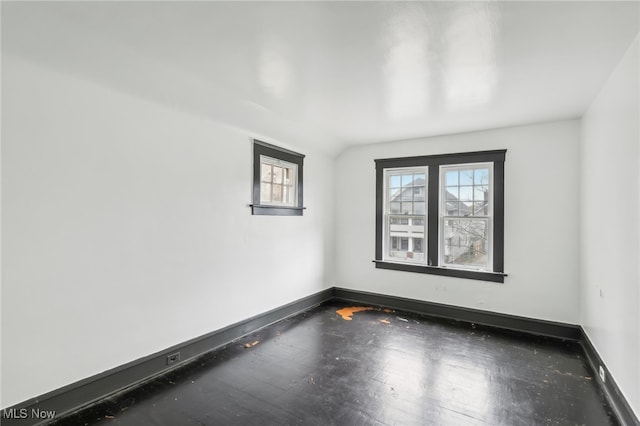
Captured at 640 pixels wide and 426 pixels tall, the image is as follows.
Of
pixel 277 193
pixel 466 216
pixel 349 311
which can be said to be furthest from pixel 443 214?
pixel 277 193

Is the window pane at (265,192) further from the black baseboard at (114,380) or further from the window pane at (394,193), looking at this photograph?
the window pane at (394,193)

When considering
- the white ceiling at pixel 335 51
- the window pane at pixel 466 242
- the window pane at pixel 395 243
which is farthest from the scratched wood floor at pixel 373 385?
the white ceiling at pixel 335 51

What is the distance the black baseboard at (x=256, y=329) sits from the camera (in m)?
2.17

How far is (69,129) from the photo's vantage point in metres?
2.28

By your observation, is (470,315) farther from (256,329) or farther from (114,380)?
(114,380)

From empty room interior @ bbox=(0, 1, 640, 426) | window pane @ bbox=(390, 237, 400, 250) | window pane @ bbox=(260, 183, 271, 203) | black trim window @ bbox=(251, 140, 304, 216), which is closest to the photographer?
empty room interior @ bbox=(0, 1, 640, 426)

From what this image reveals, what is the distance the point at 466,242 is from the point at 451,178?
0.94 m

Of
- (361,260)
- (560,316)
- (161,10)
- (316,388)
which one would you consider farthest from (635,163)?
(361,260)

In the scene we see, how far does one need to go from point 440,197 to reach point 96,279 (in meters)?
4.16

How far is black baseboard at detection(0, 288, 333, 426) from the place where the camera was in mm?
2066

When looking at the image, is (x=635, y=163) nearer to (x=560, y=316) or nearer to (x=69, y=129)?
(x=560, y=316)

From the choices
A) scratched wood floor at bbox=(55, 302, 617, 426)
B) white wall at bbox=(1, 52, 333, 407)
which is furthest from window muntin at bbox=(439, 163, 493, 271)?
white wall at bbox=(1, 52, 333, 407)

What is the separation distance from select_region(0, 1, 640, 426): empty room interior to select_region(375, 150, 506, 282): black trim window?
1.5 inches

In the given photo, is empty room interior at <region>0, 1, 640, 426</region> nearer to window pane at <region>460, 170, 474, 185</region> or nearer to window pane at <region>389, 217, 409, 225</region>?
window pane at <region>460, 170, 474, 185</region>
